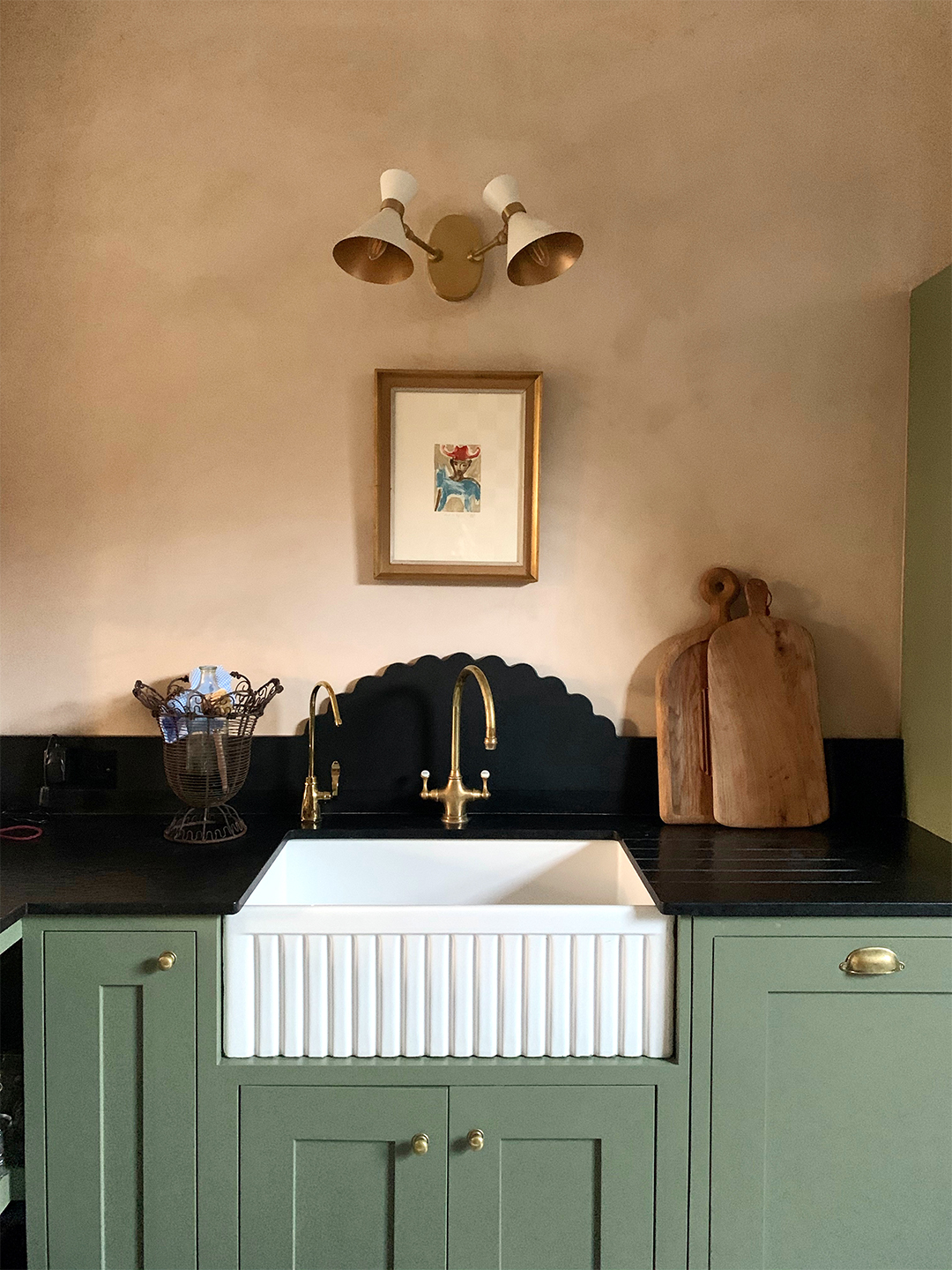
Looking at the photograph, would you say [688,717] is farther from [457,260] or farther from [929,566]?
[457,260]

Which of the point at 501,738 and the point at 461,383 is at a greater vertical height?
the point at 461,383

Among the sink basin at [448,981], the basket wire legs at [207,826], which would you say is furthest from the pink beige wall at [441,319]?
the sink basin at [448,981]

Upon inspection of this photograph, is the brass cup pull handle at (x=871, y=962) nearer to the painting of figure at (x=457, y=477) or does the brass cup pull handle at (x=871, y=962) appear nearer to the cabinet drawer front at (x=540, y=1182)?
the cabinet drawer front at (x=540, y=1182)

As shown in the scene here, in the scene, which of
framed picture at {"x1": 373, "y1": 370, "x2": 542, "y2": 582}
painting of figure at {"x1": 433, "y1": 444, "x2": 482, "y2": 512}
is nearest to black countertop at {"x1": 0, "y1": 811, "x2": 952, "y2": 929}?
framed picture at {"x1": 373, "y1": 370, "x2": 542, "y2": 582}

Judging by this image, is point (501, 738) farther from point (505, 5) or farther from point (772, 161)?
point (505, 5)

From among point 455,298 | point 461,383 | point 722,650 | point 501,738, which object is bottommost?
point 501,738

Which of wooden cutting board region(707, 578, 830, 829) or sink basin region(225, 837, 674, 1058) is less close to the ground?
wooden cutting board region(707, 578, 830, 829)

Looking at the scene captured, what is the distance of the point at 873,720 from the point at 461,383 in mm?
1235

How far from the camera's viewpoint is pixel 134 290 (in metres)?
2.08

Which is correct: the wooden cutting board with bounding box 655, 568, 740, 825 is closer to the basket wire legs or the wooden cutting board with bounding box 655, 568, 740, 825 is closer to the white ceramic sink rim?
the white ceramic sink rim

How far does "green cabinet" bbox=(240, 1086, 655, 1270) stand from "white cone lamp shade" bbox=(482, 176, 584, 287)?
1543 millimetres

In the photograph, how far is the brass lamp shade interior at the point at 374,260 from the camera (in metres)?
1.84

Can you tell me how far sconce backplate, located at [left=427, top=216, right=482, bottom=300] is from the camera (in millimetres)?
2055

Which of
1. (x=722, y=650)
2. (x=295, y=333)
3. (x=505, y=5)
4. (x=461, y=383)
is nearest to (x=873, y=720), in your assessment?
(x=722, y=650)
